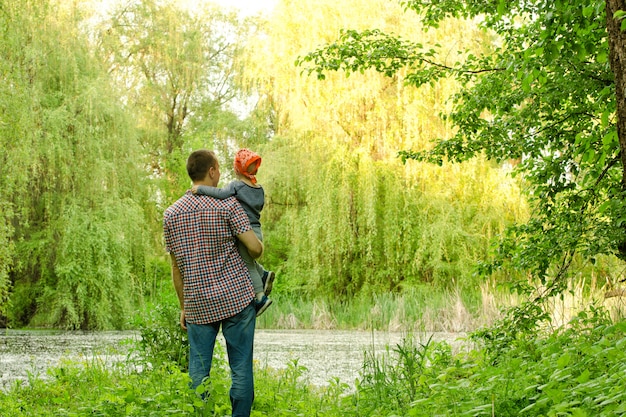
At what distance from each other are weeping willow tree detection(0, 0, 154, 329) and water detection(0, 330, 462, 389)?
0.85 metres

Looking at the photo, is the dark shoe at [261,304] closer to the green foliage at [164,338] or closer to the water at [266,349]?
the green foliage at [164,338]

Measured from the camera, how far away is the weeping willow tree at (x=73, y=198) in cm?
1285

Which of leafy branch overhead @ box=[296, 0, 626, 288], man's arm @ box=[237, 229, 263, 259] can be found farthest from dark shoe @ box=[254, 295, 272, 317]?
leafy branch overhead @ box=[296, 0, 626, 288]

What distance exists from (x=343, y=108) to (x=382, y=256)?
301 cm

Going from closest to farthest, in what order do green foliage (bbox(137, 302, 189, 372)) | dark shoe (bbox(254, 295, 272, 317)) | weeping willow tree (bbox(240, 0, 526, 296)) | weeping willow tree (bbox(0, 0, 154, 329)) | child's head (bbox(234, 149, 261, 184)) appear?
dark shoe (bbox(254, 295, 272, 317))
child's head (bbox(234, 149, 261, 184))
green foliage (bbox(137, 302, 189, 372))
weeping willow tree (bbox(0, 0, 154, 329))
weeping willow tree (bbox(240, 0, 526, 296))

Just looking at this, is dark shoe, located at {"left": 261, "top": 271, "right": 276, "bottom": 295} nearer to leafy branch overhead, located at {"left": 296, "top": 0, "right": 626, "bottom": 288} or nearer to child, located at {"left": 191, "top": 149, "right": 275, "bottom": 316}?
child, located at {"left": 191, "top": 149, "right": 275, "bottom": 316}

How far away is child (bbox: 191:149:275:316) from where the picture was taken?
348 cm

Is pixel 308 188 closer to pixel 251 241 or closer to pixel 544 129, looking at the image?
pixel 544 129

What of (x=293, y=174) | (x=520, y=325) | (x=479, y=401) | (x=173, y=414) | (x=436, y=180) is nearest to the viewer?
(x=479, y=401)

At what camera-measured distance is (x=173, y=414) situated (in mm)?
3389

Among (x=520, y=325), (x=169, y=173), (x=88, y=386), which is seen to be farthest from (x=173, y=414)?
(x=169, y=173)

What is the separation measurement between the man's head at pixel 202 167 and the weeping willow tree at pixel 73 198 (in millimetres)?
9314

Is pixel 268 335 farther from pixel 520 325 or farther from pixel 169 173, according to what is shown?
pixel 169 173

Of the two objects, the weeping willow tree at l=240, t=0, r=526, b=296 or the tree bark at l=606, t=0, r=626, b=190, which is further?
the weeping willow tree at l=240, t=0, r=526, b=296
